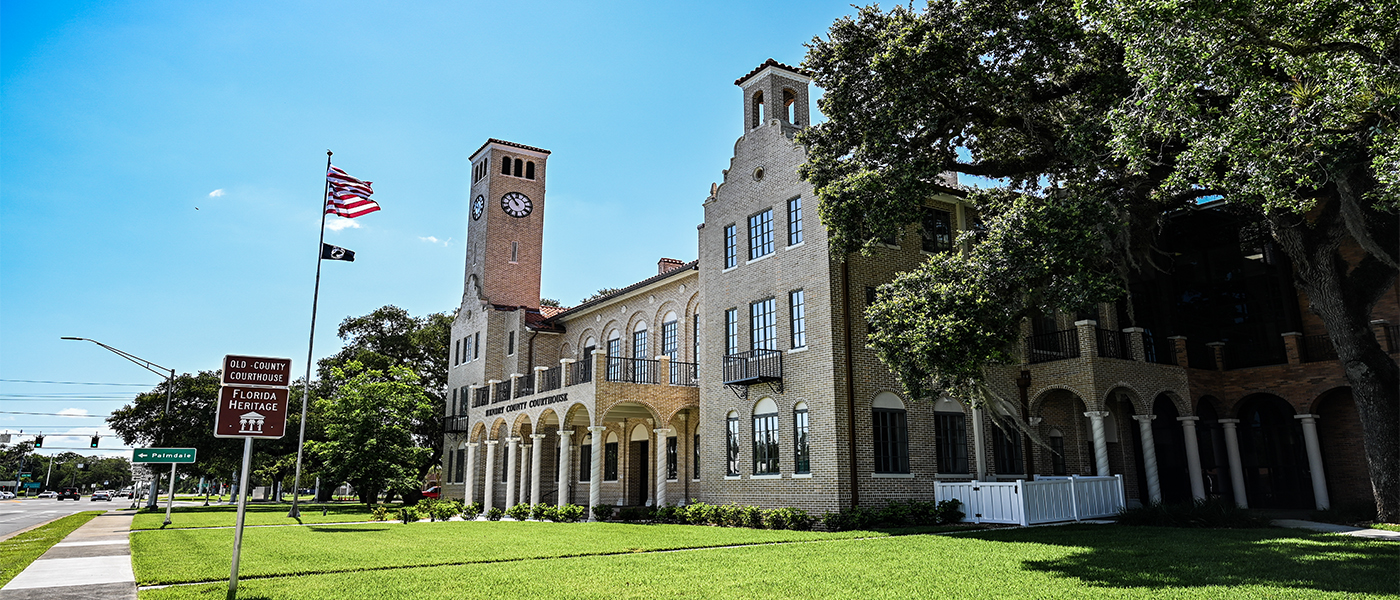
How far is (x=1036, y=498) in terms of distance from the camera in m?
18.6

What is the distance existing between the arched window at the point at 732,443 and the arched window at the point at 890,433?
420 cm

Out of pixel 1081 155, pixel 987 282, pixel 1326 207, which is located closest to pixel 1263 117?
pixel 1081 155

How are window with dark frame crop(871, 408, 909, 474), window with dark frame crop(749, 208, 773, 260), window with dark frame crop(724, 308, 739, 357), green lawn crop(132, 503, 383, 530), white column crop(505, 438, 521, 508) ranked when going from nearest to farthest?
window with dark frame crop(871, 408, 909, 474), window with dark frame crop(749, 208, 773, 260), window with dark frame crop(724, 308, 739, 357), green lawn crop(132, 503, 383, 530), white column crop(505, 438, 521, 508)

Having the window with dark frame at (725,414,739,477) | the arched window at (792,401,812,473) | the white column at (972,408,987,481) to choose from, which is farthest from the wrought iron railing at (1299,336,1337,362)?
the window with dark frame at (725,414,739,477)

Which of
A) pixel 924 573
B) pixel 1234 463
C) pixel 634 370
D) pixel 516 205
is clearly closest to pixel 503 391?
pixel 634 370

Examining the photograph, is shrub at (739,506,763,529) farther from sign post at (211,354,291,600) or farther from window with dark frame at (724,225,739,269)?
sign post at (211,354,291,600)

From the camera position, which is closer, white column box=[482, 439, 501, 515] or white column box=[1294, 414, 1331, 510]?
white column box=[1294, 414, 1331, 510]

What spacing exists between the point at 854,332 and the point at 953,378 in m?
5.49

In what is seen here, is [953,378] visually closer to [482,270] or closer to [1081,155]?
[1081,155]

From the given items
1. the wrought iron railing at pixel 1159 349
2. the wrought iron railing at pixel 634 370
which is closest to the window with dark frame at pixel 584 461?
the wrought iron railing at pixel 634 370

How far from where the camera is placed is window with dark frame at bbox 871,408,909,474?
68.0ft

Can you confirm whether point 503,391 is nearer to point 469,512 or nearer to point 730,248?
point 469,512

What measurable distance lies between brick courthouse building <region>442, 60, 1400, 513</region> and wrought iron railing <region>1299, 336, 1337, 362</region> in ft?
0.16

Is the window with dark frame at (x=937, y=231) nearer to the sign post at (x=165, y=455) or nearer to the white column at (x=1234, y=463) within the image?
the white column at (x=1234, y=463)
